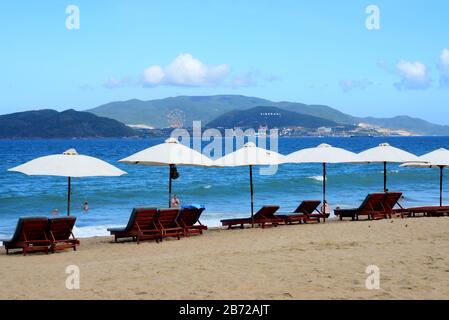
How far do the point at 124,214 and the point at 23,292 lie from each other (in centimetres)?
1579

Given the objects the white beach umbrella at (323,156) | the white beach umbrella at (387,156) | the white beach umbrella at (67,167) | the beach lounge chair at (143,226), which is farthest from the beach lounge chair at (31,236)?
the white beach umbrella at (387,156)

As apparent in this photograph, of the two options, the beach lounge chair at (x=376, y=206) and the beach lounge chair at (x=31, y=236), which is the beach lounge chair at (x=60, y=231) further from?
the beach lounge chair at (x=376, y=206)

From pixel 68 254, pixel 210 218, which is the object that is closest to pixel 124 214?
pixel 210 218

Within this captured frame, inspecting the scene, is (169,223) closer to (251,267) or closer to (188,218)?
(188,218)

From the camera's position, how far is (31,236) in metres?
12.2

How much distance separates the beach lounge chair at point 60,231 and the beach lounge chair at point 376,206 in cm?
745

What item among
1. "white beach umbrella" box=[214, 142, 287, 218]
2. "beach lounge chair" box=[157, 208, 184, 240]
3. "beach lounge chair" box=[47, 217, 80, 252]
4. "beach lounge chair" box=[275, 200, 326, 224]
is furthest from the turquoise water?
"beach lounge chair" box=[47, 217, 80, 252]

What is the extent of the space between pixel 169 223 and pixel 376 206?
233 inches

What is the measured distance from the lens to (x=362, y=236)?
42.4 ft

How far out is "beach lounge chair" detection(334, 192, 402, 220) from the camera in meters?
16.4

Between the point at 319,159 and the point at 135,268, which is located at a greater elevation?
the point at 319,159

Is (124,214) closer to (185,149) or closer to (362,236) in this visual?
(185,149)

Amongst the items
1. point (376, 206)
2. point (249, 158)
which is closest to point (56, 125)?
point (376, 206)

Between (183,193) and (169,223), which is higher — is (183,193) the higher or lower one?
the lower one
